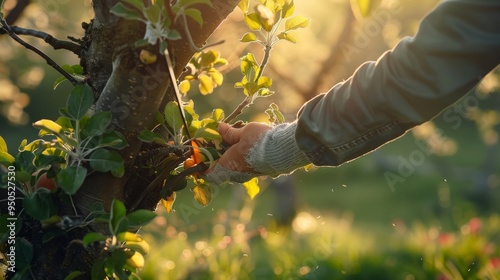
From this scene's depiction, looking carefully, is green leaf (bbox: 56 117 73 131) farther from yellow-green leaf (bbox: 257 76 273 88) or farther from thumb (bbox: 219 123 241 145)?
yellow-green leaf (bbox: 257 76 273 88)

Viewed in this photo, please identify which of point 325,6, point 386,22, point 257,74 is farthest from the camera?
point 325,6

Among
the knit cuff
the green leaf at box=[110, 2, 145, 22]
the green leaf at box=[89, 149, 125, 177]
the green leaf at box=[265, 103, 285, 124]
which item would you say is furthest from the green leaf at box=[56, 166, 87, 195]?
the green leaf at box=[265, 103, 285, 124]

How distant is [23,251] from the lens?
5.42ft

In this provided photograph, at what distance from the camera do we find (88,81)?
1.73 meters

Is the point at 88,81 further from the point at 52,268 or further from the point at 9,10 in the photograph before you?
the point at 9,10

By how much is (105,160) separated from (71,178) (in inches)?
3.5

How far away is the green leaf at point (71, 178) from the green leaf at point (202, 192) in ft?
1.47

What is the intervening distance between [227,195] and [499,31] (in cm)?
1429

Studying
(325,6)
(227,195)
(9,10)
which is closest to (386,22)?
(325,6)

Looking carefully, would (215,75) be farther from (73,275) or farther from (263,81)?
(73,275)

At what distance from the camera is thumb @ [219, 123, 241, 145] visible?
1824 mm

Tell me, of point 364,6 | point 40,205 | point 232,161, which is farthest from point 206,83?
point 364,6

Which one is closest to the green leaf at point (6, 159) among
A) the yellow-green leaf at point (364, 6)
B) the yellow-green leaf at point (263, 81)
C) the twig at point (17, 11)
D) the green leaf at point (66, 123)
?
the green leaf at point (66, 123)

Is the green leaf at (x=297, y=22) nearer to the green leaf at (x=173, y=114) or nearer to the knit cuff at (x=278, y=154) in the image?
the knit cuff at (x=278, y=154)
